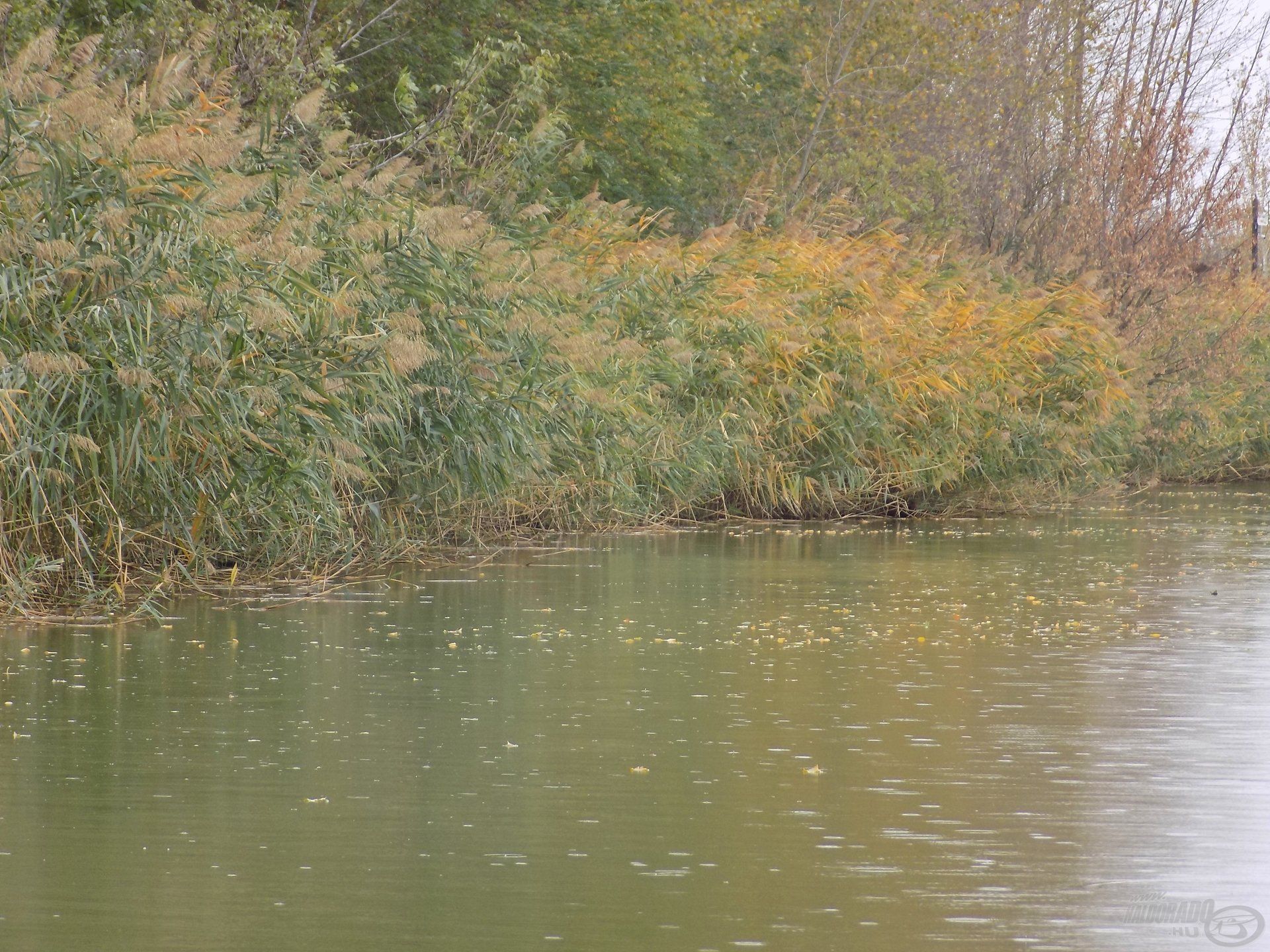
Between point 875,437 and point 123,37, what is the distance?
6029mm

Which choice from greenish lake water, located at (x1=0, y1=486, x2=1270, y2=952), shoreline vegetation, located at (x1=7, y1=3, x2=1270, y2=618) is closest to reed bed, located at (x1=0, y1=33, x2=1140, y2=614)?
shoreline vegetation, located at (x1=7, y1=3, x2=1270, y2=618)

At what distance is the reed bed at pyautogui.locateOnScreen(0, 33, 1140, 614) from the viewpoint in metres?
7.91

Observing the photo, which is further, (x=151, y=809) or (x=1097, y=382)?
(x=1097, y=382)

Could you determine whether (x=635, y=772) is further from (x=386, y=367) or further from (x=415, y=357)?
(x=386, y=367)

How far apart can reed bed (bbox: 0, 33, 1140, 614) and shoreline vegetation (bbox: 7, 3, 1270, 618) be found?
0.08 ft

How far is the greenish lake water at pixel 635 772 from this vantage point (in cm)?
370

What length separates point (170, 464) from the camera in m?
8.05

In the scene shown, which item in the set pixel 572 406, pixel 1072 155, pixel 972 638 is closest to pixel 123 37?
pixel 572 406

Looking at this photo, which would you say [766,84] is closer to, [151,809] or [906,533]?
[906,533]

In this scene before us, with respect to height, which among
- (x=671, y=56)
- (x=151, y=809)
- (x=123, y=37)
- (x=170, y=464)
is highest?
(x=671, y=56)

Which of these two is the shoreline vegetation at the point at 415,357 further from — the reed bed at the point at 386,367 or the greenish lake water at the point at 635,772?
the greenish lake water at the point at 635,772

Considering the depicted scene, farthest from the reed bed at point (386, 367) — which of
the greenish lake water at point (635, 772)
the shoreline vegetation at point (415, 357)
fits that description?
the greenish lake water at point (635, 772)

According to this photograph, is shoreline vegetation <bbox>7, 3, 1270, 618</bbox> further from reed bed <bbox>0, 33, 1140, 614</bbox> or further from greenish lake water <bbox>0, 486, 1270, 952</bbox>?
greenish lake water <bbox>0, 486, 1270, 952</bbox>

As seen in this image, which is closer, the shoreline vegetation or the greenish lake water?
the greenish lake water
